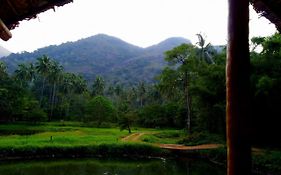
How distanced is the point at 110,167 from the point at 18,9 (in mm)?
25448

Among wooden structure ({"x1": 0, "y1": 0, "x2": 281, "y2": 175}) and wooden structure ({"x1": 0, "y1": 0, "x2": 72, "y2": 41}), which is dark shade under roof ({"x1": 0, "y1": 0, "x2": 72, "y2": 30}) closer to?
wooden structure ({"x1": 0, "y1": 0, "x2": 72, "y2": 41})

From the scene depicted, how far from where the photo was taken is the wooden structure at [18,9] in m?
3.06

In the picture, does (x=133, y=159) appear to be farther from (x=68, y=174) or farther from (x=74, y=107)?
(x=74, y=107)

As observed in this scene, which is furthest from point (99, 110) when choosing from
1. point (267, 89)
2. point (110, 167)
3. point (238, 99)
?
point (238, 99)

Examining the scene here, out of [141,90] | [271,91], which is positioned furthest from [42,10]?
[141,90]

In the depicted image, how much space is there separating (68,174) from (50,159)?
720cm

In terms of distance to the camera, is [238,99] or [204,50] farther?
[204,50]

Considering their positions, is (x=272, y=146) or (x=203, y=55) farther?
(x=203, y=55)

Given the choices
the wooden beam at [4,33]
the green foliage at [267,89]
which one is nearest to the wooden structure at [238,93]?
the wooden beam at [4,33]

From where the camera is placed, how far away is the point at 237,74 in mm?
1882

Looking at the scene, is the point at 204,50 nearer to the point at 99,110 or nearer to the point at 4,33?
the point at 99,110

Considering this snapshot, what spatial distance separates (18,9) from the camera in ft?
10.4

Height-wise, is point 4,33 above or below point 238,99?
above

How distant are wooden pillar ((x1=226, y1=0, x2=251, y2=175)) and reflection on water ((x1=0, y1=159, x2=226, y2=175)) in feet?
79.5
